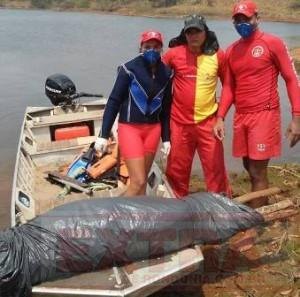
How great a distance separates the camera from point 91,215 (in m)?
3.88

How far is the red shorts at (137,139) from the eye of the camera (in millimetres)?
4781

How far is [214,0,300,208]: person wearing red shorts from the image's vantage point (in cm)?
469

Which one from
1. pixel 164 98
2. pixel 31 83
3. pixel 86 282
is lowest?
pixel 31 83

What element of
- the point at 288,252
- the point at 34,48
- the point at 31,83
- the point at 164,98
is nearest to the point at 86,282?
the point at 164,98

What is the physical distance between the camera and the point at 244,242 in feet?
17.2

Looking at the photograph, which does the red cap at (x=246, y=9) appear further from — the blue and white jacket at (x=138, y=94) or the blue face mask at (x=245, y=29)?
the blue and white jacket at (x=138, y=94)

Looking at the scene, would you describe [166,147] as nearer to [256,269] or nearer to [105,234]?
[256,269]

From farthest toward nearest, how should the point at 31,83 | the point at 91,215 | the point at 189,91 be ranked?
the point at 31,83
the point at 189,91
the point at 91,215

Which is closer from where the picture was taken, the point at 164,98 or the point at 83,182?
the point at 164,98

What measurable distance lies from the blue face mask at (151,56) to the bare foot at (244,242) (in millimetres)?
1969

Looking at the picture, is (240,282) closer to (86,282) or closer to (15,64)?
(86,282)

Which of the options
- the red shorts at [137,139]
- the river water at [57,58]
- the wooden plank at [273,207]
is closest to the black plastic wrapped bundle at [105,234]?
the wooden plank at [273,207]

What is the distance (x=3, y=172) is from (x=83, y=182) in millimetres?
3217

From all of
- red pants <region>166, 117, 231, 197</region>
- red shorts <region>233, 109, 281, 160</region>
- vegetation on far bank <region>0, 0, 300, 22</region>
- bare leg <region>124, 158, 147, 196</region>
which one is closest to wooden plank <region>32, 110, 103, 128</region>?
red pants <region>166, 117, 231, 197</region>
